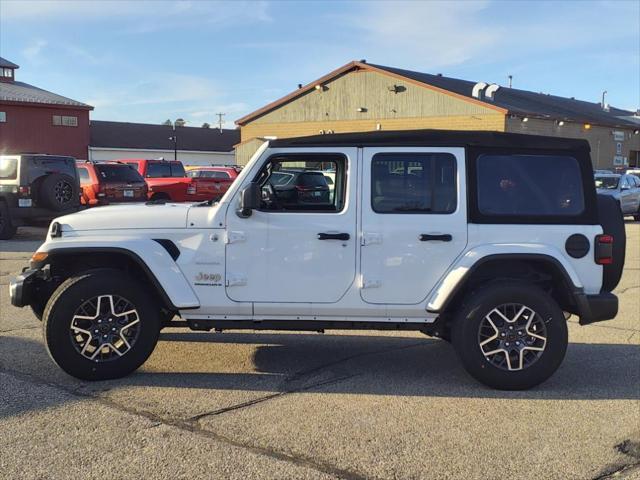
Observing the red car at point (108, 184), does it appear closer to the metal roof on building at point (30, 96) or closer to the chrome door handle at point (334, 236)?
the chrome door handle at point (334, 236)

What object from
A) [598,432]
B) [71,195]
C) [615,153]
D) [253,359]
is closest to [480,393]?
[598,432]

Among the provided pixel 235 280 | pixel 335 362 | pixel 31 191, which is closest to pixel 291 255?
pixel 235 280

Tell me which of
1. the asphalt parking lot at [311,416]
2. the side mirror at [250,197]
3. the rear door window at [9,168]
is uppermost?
the rear door window at [9,168]

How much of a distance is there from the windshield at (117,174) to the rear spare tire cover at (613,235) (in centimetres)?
1502

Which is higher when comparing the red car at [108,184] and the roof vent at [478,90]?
the roof vent at [478,90]

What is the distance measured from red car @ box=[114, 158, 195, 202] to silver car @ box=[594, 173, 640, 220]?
14.1 m

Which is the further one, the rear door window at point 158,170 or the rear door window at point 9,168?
the rear door window at point 158,170

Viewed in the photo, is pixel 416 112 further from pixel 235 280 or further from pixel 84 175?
pixel 235 280

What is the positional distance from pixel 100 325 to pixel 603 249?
13.1 feet

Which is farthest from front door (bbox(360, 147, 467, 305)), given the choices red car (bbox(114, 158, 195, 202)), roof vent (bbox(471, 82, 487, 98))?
roof vent (bbox(471, 82, 487, 98))

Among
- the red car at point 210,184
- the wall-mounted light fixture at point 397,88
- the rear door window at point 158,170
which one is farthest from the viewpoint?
the wall-mounted light fixture at point 397,88

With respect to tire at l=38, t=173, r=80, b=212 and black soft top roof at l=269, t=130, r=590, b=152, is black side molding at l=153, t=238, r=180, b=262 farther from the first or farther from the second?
tire at l=38, t=173, r=80, b=212

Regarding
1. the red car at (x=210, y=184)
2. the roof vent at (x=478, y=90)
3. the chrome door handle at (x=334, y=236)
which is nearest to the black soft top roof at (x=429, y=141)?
the chrome door handle at (x=334, y=236)

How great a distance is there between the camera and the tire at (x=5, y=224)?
1461 centimetres
